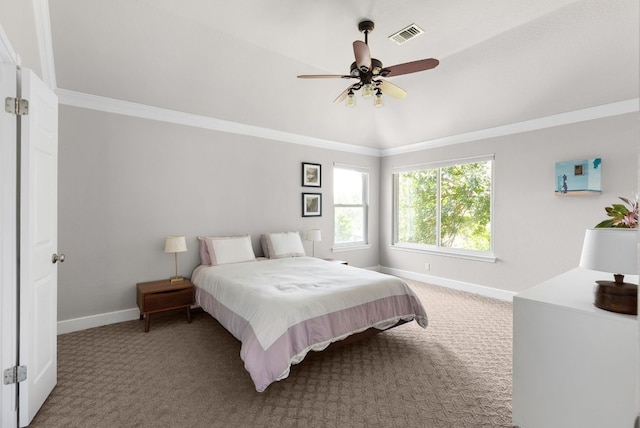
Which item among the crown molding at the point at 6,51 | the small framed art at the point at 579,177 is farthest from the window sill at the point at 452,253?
the crown molding at the point at 6,51

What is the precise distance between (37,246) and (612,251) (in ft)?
10.6

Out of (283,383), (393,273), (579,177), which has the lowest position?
(283,383)

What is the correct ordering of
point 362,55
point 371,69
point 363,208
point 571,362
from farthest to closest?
1. point 363,208
2. point 371,69
3. point 362,55
4. point 571,362

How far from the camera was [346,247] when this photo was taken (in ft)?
18.9

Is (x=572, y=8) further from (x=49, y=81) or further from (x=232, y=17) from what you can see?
(x=49, y=81)

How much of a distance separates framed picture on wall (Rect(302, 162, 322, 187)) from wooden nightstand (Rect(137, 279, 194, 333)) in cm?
248

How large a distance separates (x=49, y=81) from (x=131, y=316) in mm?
2692

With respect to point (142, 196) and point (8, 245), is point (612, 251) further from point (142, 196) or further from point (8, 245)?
point (142, 196)

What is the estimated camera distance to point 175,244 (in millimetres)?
3625

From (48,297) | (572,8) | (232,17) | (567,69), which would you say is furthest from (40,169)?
(567,69)

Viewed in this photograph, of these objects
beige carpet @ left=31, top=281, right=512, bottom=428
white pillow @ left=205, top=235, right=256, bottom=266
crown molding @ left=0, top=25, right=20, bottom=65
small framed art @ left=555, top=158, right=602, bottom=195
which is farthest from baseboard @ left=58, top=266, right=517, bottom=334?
crown molding @ left=0, top=25, right=20, bottom=65

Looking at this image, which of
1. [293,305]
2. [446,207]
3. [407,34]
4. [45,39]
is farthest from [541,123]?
[45,39]

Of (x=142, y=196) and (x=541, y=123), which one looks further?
(x=541, y=123)

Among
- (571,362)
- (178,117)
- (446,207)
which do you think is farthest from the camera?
(446,207)
